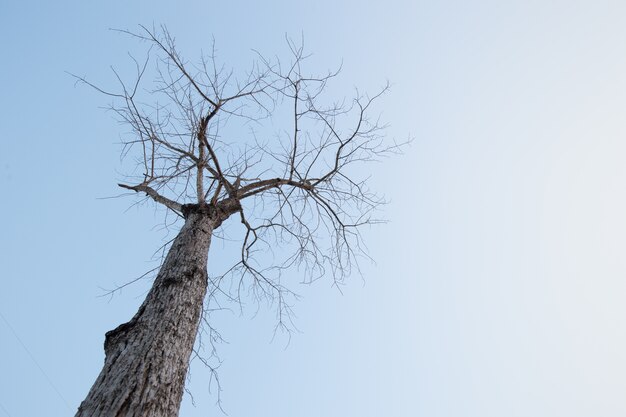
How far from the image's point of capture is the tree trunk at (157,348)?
5.61ft

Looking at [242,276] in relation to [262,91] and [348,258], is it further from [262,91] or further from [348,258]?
[262,91]

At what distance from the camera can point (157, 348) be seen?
2.01m

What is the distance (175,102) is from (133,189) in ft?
3.07

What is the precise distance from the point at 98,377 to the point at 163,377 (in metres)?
0.30

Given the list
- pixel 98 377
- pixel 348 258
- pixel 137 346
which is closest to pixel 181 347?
pixel 137 346

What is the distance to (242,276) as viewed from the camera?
14.4ft

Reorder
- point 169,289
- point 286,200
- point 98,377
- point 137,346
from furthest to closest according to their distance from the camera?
point 286,200
point 169,289
point 137,346
point 98,377

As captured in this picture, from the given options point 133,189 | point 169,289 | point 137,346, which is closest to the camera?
point 137,346

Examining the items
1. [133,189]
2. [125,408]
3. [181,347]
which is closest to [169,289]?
[181,347]

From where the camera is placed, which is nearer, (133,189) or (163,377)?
(163,377)

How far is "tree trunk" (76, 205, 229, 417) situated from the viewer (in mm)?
1710

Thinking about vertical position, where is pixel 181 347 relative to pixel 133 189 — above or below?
below

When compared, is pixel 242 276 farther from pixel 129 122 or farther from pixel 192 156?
pixel 129 122

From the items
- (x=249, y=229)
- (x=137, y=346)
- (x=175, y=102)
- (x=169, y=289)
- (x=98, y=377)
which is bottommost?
(x=98, y=377)
